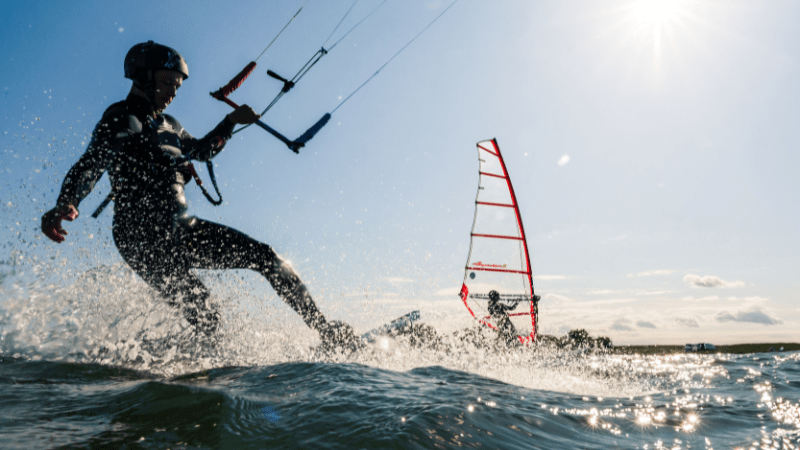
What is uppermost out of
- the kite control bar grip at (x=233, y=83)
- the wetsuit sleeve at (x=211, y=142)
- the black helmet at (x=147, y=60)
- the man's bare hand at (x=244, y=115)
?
the kite control bar grip at (x=233, y=83)

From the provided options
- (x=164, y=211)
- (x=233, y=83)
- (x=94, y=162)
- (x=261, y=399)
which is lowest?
(x=261, y=399)

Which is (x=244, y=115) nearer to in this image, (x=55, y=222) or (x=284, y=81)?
(x=284, y=81)

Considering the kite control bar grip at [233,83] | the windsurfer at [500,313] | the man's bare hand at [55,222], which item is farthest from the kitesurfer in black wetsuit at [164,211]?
the windsurfer at [500,313]

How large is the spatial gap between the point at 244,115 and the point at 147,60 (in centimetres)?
87

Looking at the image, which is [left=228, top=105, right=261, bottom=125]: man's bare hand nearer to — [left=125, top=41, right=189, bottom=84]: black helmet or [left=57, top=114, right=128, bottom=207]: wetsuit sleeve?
[left=125, top=41, right=189, bottom=84]: black helmet

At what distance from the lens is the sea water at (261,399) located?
57.2 inches

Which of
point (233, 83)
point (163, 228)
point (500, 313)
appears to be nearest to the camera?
point (163, 228)

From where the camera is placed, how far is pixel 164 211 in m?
3.14

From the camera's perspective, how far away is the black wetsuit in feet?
10.0

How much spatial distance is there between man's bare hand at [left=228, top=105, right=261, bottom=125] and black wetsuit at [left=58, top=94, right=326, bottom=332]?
57 cm

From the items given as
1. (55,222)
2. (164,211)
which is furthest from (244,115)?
(55,222)

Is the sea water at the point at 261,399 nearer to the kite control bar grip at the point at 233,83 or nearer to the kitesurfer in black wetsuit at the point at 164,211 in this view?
the kitesurfer in black wetsuit at the point at 164,211

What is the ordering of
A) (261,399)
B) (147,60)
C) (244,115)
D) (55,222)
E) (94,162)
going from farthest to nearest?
(244,115)
(147,60)
(94,162)
(55,222)
(261,399)

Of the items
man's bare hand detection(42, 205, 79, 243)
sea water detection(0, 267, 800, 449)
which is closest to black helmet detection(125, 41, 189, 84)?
man's bare hand detection(42, 205, 79, 243)
